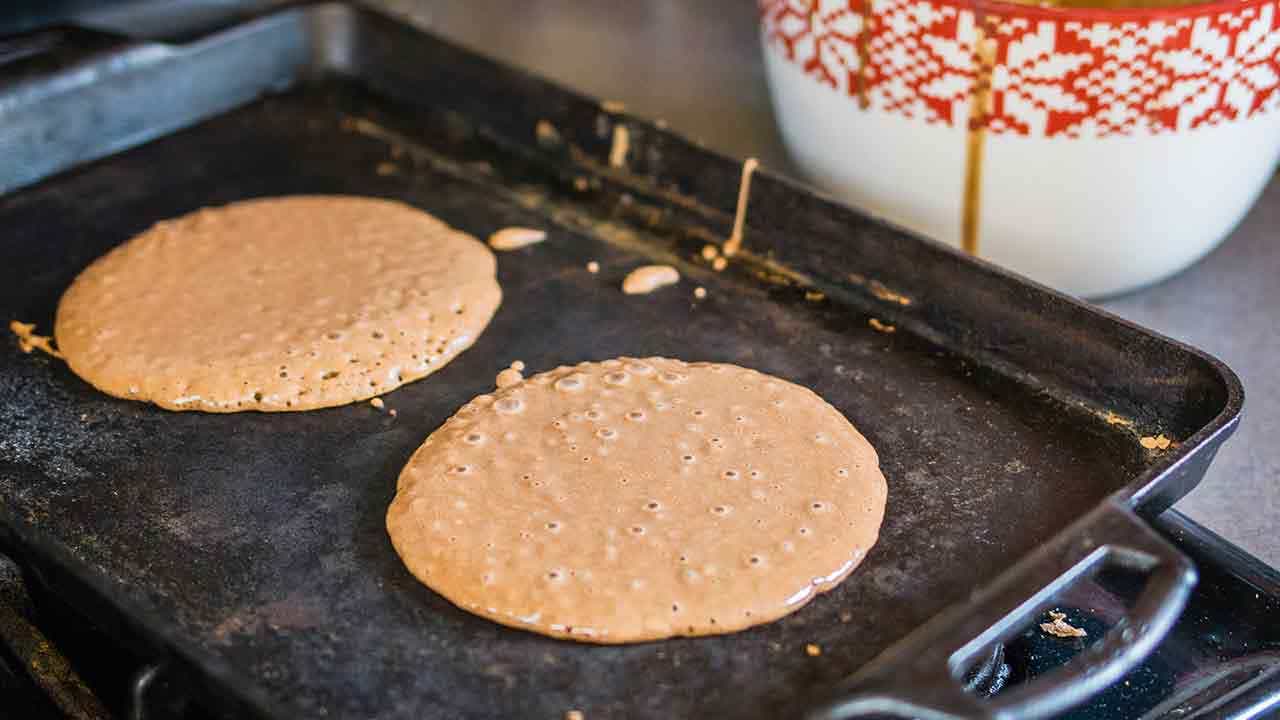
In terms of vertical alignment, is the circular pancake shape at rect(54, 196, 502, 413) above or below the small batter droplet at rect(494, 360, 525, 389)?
above

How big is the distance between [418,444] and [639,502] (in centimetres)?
20

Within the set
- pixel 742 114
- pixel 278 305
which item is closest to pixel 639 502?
pixel 278 305

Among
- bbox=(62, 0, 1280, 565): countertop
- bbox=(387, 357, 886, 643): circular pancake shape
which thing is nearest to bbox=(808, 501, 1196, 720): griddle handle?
bbox=(387, 357, 886, 643): circular pancake shape

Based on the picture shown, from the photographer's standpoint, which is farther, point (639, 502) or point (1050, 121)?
point (1050, 121)

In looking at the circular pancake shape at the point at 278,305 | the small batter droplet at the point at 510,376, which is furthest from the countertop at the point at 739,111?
the small batter droplet at the point at 510,376

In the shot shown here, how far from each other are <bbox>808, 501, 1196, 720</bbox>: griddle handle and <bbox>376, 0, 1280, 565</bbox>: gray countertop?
26 cm

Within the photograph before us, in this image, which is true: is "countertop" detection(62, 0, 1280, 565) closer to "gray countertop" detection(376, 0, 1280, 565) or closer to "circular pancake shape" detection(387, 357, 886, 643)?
"gray countertop" detection(376, 0, 1280, 565)

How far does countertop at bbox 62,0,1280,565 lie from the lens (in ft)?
3.71

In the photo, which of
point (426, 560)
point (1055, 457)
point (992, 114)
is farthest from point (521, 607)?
point (992, 114)

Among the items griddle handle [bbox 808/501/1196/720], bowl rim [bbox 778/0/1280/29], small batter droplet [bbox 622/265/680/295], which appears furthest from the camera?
small batter droplet [bbox 622/265/680/295]

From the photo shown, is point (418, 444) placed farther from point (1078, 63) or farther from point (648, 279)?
point (1078, 63)

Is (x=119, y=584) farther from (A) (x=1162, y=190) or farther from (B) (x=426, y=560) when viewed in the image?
(A) (x=1162, y=190)

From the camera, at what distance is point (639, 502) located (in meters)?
1.00

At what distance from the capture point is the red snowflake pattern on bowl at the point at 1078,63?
109cm
